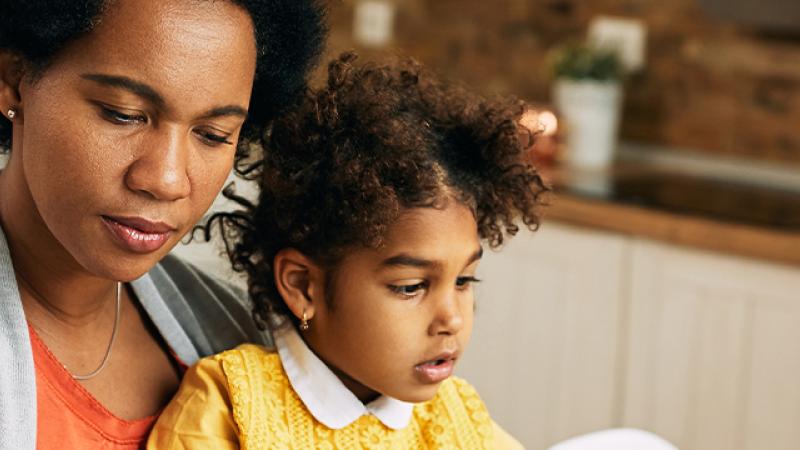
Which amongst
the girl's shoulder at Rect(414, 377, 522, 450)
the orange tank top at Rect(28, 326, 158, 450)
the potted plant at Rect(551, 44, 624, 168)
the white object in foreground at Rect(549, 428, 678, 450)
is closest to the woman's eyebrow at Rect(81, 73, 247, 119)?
the orange tank top at Rect(28, 326, 158, 450)

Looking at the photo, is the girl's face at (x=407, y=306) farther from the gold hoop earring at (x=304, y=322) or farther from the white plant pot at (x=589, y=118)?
the white plant pot at (x=589, y=118)

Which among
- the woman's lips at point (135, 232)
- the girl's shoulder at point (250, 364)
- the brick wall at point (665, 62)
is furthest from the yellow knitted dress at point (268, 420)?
the brick wall at point (665, 62)

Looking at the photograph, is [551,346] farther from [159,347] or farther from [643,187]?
[159,347]

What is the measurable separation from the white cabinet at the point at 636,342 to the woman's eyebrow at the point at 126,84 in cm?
183

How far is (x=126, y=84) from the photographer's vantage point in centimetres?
95

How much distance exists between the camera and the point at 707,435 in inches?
104

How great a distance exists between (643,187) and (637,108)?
461mm

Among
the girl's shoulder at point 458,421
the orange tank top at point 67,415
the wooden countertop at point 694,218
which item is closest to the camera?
the orange tank top at point 67,415

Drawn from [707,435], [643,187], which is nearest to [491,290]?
[643,187]

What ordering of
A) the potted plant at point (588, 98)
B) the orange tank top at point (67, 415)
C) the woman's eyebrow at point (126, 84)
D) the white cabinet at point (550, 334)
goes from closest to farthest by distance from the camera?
the woman's eyebrow at point (126, 84) → the orange tank top at point (67, 415) → the white cabinet at point (550, 334) → the potted plant at point (588, 98)

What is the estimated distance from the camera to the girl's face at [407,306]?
3.94 feet

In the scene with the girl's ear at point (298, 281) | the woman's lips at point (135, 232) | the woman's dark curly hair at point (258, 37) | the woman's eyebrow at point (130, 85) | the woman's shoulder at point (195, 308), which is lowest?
the woman's shoulder at point (195, 308)

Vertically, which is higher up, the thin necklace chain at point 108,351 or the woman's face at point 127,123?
the woman's face at point 127,123

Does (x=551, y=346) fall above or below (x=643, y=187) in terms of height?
below
